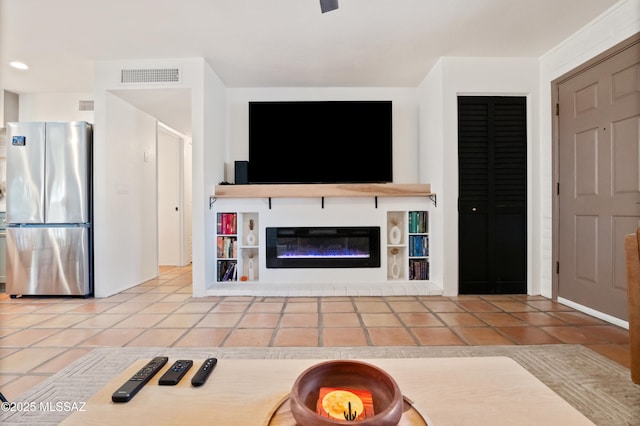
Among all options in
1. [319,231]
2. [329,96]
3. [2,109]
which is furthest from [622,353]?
[2,109]

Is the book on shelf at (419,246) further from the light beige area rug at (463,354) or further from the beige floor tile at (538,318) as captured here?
the light beige area rug at (463,354)

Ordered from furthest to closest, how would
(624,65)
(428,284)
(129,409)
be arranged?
(428,284), (624,65), (129,409)

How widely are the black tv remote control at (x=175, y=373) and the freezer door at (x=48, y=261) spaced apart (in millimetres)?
2993

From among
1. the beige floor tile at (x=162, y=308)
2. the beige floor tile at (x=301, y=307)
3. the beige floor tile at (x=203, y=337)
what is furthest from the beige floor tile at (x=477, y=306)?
the beige floor tile at (x=162, y=308)

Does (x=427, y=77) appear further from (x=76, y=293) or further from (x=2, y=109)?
(x=2, y=109)

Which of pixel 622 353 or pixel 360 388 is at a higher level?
pixel 360 388

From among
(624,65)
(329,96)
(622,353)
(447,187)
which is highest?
(329,96)

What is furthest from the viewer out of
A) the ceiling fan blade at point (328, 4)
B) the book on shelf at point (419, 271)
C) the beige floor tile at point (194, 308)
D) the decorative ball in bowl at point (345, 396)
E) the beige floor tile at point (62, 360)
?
the book on shelf at point (419, 271)

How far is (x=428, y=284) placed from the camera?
10.9 feet

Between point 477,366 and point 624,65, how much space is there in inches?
111

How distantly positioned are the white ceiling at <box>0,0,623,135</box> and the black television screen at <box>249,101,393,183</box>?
0.37 meters

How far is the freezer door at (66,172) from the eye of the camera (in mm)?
3102

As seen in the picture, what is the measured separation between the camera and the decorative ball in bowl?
584 millimetres

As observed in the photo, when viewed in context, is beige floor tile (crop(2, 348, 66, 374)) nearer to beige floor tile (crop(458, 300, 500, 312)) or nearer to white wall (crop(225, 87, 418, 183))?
white wall (crop(225, 87, 418, 183))
